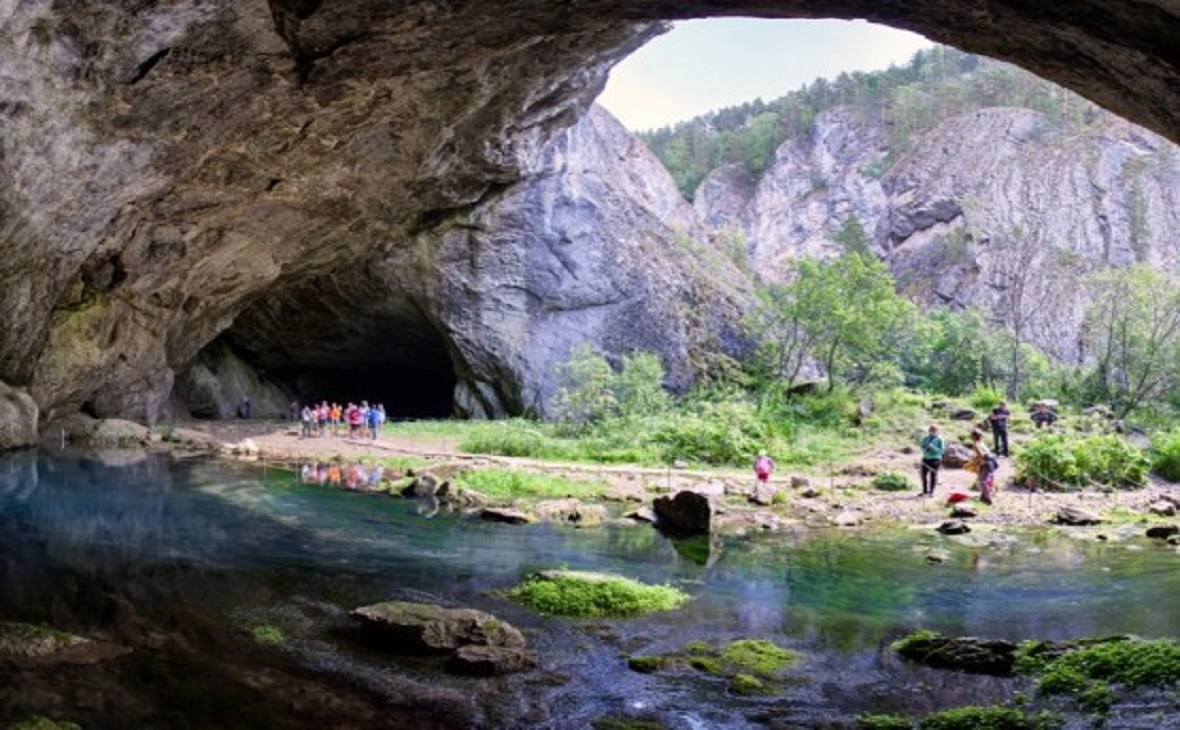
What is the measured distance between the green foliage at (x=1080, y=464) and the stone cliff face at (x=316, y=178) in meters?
13.4

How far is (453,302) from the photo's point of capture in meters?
36.0

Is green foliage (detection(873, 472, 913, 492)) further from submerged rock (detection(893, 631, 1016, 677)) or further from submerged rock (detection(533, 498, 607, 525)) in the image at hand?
submerged rock (detection(893, 631, 1016, 677))

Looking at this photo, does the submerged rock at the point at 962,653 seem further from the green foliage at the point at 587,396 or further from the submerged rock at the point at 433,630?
the green foliage at the point at 587,396

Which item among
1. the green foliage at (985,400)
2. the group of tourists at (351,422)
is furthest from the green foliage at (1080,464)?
the group of tourists at (351,422)

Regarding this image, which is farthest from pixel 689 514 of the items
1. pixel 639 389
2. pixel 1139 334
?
pixel 1139 334

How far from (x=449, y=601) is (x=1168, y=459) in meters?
20.8

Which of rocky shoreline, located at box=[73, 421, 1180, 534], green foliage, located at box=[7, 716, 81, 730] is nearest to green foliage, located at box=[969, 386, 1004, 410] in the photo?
rocky shoreline, located at box=[73, 421, 1180, 534]

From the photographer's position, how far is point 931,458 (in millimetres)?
20766

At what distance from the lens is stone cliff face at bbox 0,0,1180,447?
10734 millimetres

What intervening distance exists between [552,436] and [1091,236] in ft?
156

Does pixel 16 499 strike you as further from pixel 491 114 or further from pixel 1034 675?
pixel 1034 675

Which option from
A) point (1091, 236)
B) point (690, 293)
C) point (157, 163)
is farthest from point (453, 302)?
point (1091, 236)

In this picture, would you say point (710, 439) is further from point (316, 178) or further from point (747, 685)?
point (747, 685)

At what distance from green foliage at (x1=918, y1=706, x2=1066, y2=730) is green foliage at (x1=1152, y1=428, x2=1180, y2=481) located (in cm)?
1957
